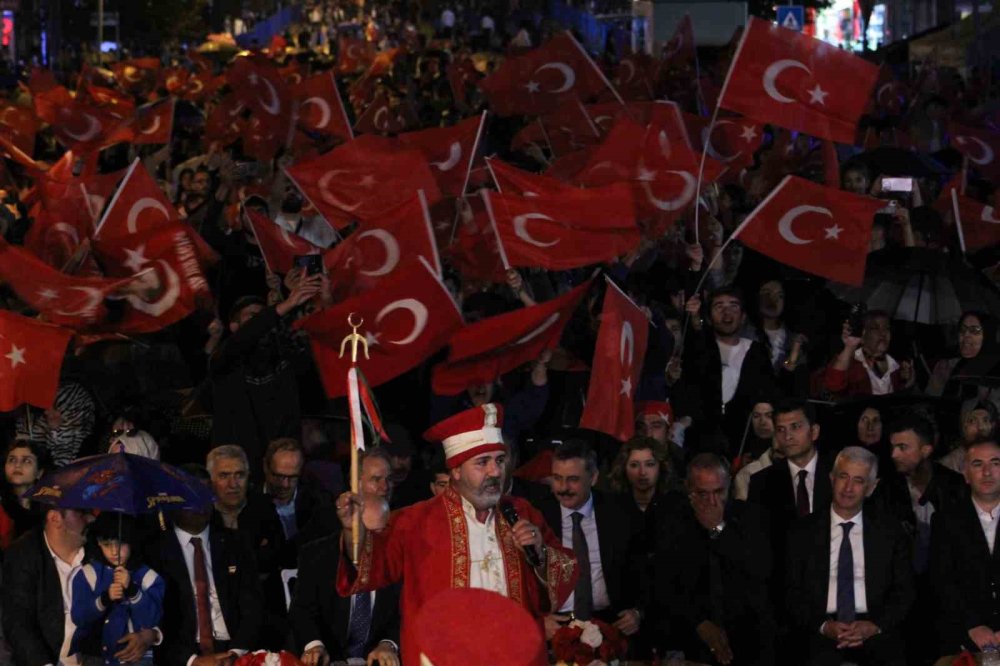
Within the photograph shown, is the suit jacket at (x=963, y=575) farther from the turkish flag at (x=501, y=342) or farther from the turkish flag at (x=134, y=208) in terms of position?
the turkish flag at (x=134, y=208)

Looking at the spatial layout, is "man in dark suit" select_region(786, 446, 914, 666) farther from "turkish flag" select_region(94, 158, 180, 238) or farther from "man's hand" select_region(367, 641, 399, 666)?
"turkish flag" select_region(94, 158, 180, 238)

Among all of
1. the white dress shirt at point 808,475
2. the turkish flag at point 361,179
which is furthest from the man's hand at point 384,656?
the turkish flag at point 361,179

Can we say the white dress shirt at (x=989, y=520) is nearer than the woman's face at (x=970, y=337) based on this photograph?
Yes

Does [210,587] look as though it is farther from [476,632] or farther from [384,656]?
[476,632]

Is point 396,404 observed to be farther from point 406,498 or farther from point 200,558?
point 200,558

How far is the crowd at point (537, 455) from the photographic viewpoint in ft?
34.3

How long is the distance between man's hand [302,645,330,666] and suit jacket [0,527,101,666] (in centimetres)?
113

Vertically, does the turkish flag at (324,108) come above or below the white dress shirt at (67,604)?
below

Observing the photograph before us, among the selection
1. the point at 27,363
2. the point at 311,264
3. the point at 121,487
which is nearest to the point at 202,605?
the point at 121,487

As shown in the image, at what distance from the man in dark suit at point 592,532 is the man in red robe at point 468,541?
1837 millimetres

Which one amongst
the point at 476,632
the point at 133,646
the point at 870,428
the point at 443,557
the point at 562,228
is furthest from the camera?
the point at 562,228

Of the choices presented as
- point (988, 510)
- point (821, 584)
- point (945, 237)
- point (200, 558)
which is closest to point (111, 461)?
point (200, 558)

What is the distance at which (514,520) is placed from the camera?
9.06m

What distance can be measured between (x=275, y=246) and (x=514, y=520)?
579 cm
